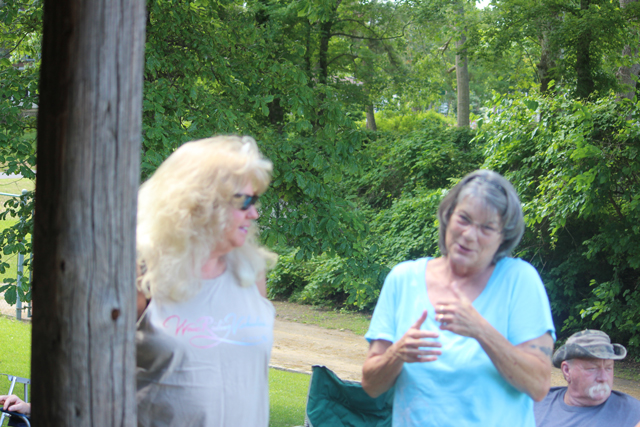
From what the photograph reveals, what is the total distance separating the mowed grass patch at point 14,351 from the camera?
273 inches

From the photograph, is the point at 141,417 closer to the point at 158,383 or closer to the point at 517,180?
the point at 158,383

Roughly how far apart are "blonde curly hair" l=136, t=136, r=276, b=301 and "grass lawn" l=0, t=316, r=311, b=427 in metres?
4.53

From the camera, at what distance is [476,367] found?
1838 mm

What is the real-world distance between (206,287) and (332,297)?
13.2 meters

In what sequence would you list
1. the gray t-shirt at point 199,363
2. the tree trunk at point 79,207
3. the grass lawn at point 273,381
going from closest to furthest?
the tree trunk at point 79,207 → the gray t-shirt at point 199,363 → the grass lawn at point 273,381

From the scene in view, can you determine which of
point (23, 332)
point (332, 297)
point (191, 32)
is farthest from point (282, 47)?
point (332, 297)

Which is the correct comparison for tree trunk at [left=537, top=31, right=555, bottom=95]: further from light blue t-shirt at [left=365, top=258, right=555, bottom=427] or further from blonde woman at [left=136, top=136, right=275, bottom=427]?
blonde woman at [left=136, top=136, right=275, bottom=427]

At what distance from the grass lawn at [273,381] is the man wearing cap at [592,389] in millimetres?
3482

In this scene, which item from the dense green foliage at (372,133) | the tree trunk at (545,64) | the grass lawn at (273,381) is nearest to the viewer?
the dense green foliage at (372,133)

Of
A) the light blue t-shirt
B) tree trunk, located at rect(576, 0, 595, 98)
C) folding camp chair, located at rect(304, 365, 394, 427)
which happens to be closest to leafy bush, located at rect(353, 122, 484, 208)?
tree trunk, located at rect(576, 0, 595, 98)

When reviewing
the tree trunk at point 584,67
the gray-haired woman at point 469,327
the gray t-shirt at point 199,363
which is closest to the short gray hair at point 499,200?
the gray-haired woman at point 469,327

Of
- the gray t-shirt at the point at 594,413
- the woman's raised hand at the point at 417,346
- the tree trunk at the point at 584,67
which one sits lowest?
the gray t-shirt at the point at 594,413

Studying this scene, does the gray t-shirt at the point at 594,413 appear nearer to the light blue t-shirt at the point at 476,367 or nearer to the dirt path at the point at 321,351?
the light blue t-shirt at the point at 476,367

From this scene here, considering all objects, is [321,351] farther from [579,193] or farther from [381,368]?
[381,368]
